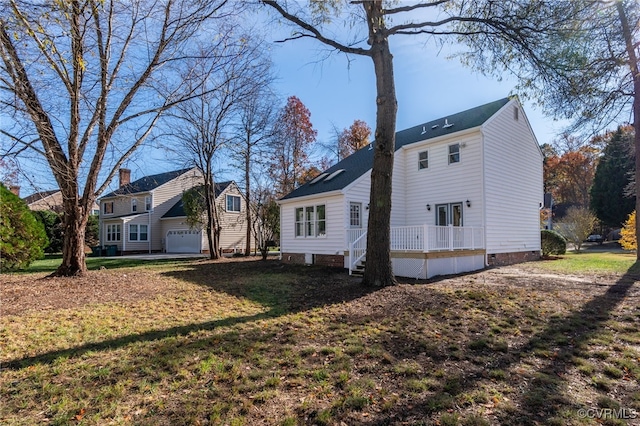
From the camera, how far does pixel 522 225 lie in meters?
15.1

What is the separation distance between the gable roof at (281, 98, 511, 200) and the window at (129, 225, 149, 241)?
56.2ft

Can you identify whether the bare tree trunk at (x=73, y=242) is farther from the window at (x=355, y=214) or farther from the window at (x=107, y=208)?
the window at (x=107, y=208)

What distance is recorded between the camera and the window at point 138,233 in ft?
88.7

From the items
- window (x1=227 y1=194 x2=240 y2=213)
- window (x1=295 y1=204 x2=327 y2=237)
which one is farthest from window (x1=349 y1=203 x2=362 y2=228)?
window (x1=227 y1=194 x2=240 y2=213)

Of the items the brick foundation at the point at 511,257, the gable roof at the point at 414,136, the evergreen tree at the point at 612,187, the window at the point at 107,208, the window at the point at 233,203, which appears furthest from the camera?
the window at the point at 107,208

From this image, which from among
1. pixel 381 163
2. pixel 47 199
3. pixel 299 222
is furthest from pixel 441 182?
pixel 47 199

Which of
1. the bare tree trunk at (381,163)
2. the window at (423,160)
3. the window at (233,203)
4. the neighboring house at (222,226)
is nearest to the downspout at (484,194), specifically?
the window at (423,160)

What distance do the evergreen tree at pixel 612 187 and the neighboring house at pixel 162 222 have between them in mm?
32988

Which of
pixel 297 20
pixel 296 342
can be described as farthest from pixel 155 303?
pixel 297 20

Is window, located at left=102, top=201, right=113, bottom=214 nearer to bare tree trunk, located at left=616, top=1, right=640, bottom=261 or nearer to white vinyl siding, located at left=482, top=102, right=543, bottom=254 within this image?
white vinyl siding, located at left=482, top=102, right=543, bottom=254

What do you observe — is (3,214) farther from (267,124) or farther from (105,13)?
(267,124)

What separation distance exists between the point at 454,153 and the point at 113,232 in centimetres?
2733

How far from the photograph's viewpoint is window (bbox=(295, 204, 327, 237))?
1447 cm

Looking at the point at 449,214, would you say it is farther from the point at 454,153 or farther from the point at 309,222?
the point at 309,222
